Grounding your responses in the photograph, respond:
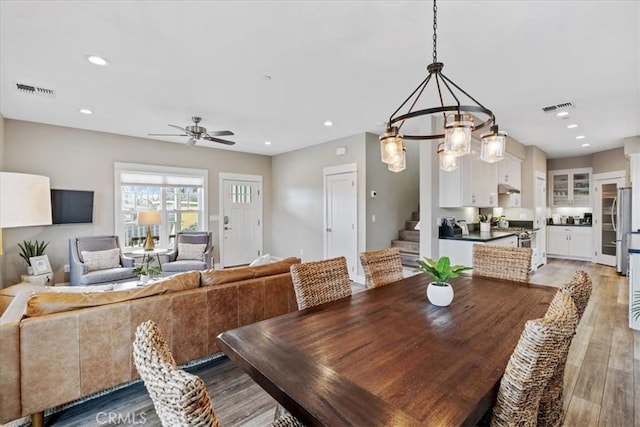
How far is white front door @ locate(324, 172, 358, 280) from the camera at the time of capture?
5514 millimetres

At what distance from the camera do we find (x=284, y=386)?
3.30 feet

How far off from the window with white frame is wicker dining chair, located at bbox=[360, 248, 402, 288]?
4538 millimetres

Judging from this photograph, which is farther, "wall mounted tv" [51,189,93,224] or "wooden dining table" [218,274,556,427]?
"wall mounted tv" [51,189,93,224]

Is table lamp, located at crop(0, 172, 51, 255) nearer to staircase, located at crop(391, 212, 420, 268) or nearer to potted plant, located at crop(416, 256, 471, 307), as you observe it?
potted plant, located at crop(416, 256, 471, 307)

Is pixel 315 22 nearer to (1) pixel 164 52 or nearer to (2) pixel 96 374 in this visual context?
(1) pixel 164 52

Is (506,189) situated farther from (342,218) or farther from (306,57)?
(306,57)

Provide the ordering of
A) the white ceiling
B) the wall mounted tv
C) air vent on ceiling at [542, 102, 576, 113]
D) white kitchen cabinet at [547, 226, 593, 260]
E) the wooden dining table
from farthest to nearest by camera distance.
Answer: white kitchen cabinet at [547, 226, 593, 260], the wall mounted tv, air vent on ceiling at [542, 102, 576, 113], the white ceiling, the wooden dining table

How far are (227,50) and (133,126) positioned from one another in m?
3.22

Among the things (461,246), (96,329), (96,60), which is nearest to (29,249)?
(96,60)

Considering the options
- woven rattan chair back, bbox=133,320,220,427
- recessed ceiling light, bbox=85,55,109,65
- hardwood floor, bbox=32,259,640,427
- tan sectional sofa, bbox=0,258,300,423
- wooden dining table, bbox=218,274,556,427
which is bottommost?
hardwood floor, bbox=32,259,640,427

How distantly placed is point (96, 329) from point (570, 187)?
9948 millimetres

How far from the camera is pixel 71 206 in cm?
482
